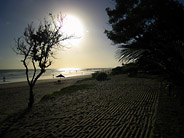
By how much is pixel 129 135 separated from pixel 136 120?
860 mm

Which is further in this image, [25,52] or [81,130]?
[25,52]

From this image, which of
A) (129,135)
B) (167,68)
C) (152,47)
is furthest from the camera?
(129,135)

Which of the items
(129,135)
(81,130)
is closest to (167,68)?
(129,135)

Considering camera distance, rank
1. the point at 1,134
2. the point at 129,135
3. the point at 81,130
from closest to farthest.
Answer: the point at 129,135 < the point at 81,130 < the point at 1,134

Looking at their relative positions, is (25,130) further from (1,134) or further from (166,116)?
(166,116)

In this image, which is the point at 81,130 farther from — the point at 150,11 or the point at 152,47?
the point at 150,11

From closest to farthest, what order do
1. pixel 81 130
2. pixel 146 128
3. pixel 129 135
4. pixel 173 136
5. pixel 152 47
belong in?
pixel 152 47 → pixel 173 136 → pixel 129 135 → pixel 146 128 → pixel 81 130

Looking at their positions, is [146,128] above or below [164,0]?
below

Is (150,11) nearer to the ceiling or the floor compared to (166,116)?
nearer to the ceiling

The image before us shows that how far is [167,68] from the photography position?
1727 millimetres

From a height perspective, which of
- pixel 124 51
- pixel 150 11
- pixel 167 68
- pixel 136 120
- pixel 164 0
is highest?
pixel 164 0

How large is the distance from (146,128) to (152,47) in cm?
220

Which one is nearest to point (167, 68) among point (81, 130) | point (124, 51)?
point (124, 51)

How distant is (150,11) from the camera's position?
6223 millimetres
